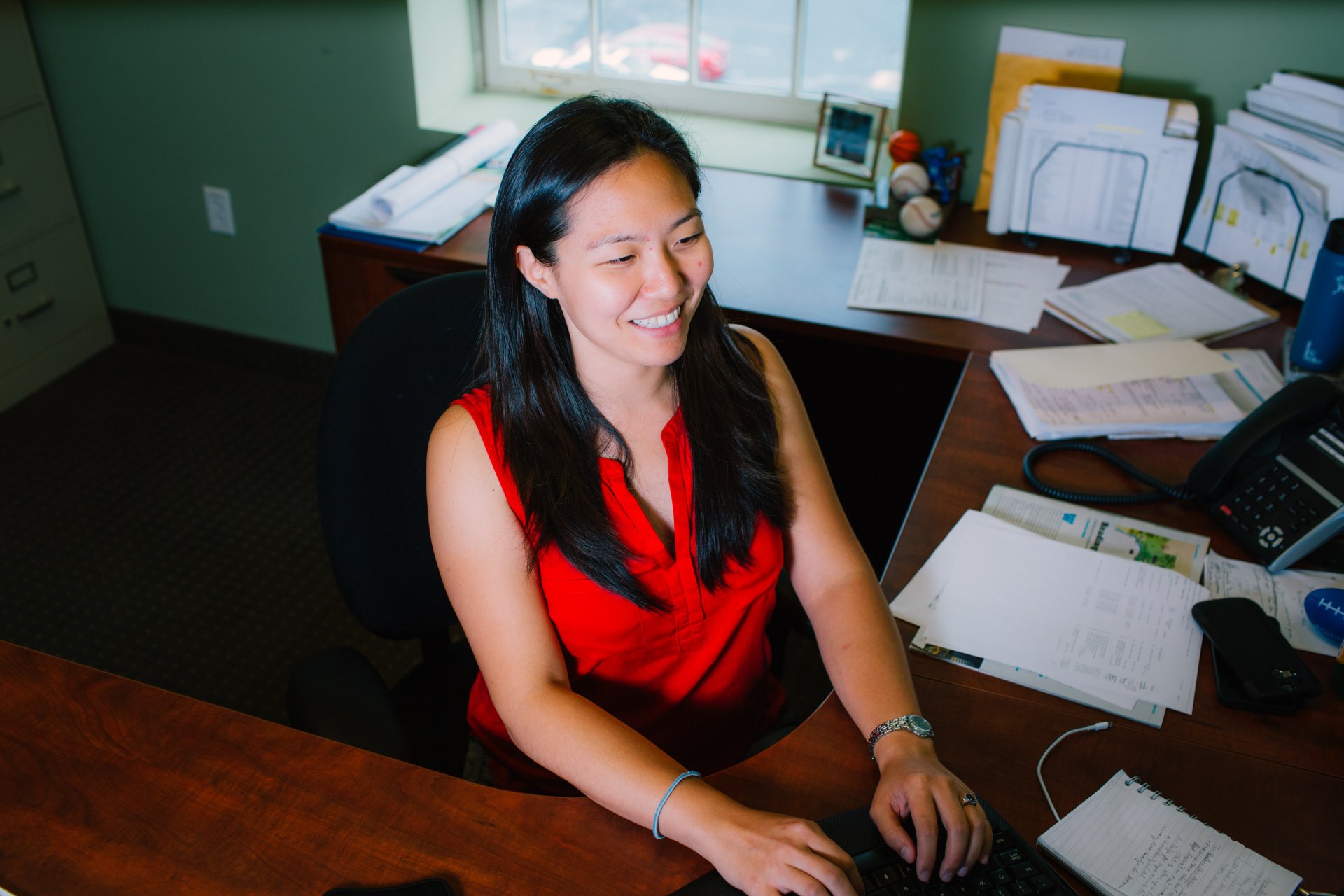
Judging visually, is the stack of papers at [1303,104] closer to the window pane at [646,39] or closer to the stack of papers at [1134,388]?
the stack of papers at [1134,388]

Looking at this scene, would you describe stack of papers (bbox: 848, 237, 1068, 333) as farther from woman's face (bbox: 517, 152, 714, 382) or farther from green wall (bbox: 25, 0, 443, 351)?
green wall (bbox: 25, 0, 443, 351)

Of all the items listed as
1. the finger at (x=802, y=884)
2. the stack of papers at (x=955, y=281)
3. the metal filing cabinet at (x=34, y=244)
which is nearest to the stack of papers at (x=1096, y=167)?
the stack of papers at (x=955, y=281)

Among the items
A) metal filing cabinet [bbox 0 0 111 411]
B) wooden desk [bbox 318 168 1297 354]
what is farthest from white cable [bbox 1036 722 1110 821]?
metal filing cabinet [bbox 0 0 111 411]

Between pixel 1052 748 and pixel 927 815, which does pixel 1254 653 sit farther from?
pixel 927 815

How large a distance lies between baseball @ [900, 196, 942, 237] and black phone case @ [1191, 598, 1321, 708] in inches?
40.7

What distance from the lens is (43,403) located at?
9.41 ft

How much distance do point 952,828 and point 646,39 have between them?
7.11 ft

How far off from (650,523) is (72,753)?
1.99 feet

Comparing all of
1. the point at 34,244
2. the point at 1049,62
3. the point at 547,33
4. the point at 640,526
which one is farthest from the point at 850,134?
the point at 34,244

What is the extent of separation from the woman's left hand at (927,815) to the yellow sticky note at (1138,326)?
104 centimetres

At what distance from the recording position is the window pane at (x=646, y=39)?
2.54 meters

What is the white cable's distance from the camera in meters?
0.96

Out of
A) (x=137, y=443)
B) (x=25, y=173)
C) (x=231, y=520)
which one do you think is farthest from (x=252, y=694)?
(x=25, y=173)

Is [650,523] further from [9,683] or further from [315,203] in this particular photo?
[315,203]
